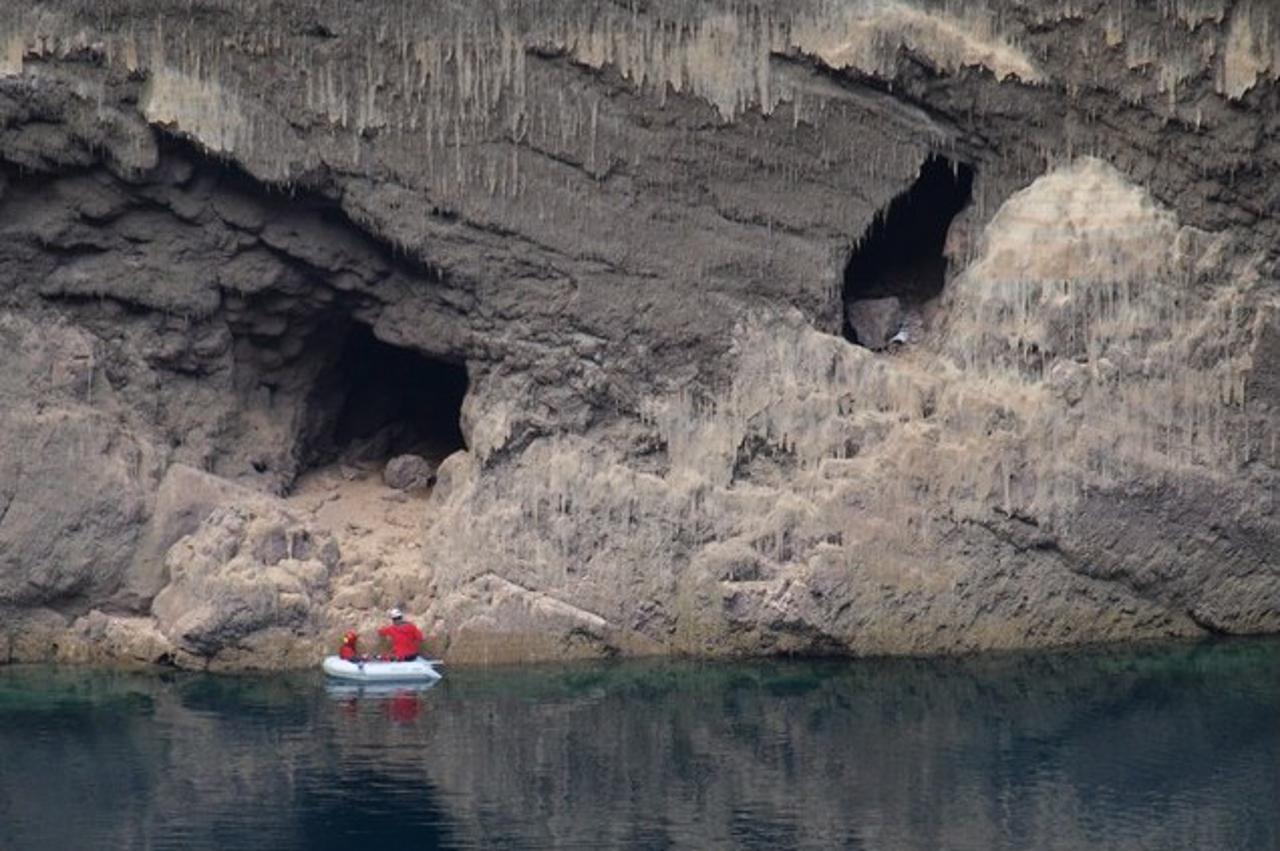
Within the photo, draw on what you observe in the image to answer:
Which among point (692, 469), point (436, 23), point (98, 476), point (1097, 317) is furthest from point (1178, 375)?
point (98, 476)

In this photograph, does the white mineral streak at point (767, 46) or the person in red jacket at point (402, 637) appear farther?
the white mineral streak at point (767, 46)

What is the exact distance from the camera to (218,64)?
2369cm

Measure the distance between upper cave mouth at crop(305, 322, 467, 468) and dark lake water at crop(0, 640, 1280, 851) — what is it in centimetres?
270

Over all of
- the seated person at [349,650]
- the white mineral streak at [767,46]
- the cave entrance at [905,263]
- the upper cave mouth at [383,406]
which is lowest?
the seated person at [349,650]

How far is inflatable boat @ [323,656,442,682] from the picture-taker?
23.6 meters

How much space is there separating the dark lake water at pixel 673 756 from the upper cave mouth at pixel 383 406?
8.87 ft

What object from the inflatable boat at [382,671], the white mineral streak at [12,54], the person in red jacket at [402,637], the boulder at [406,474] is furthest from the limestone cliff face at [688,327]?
the boulder at [406,474]

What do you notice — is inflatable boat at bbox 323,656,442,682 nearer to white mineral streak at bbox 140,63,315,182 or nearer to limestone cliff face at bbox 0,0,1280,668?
limestone cliff face at bbox 0,0,1280,668

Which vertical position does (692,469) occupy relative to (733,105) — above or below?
below

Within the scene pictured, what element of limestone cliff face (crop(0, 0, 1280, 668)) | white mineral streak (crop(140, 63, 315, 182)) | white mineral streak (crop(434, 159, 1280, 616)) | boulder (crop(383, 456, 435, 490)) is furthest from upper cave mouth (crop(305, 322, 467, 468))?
white mineral streak (crop(140, 63, 315, 182))

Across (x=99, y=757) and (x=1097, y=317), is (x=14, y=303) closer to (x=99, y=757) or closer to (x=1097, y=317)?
(x=99, y=757)

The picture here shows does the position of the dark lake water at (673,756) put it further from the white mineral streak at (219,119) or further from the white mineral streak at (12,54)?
the white mineral streak at (12,54)

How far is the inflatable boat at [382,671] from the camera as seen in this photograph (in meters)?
23.6

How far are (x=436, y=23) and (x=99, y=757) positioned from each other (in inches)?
236
